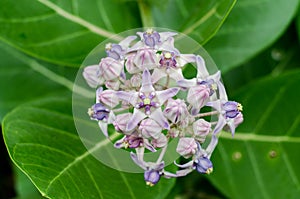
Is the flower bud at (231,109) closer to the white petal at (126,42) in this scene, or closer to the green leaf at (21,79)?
the white petal at (126,42)

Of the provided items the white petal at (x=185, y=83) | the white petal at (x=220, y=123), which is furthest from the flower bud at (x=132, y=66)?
the white petal at (x=220, y=123)

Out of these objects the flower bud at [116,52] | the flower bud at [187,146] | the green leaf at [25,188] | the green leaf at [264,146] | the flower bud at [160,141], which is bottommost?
the green leaf at [25,188]

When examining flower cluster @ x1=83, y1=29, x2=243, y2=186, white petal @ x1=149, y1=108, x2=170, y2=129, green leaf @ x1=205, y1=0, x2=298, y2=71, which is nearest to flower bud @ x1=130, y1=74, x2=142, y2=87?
flower cluster @ x1=83, y1=29, x2=243, y2=186

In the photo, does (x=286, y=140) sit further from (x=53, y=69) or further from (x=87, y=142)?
(x=53, y=69)

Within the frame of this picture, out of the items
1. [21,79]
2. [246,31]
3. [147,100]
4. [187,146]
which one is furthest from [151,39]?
[21,79]

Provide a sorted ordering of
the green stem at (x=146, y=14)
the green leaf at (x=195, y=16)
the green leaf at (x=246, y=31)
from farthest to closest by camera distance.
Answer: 1. the green leaf at (x=246, y=31)
2. the green stem at (x=146, y=14)
3. the green leaf at (x=195, y=16)

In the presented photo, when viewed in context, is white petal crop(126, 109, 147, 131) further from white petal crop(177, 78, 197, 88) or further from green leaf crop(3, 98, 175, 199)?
green leaf crop(3, 98, 175, 199)

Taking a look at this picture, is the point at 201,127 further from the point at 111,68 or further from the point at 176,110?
the point at 111,68
